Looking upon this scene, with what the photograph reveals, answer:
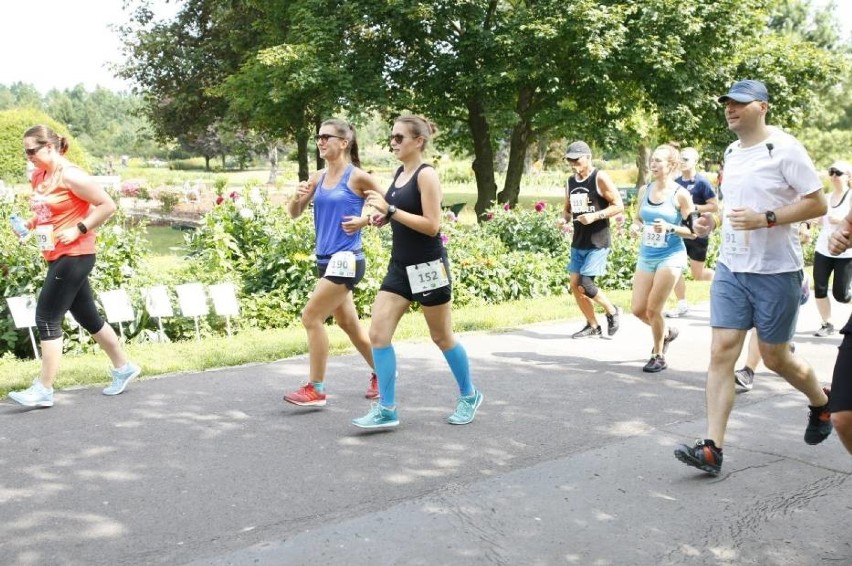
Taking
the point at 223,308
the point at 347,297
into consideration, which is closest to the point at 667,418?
the point at 347,297

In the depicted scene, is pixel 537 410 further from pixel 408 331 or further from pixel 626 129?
pixel 626 129

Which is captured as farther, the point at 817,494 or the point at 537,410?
the point at 537,410

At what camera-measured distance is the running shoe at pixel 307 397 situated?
5.75 meters

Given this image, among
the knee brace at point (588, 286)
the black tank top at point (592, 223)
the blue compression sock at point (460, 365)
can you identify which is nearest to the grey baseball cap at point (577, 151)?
the black tank top at point (592, 223)

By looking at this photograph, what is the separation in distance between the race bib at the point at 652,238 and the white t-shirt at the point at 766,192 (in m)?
2.17

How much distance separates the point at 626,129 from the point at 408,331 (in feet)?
59.7

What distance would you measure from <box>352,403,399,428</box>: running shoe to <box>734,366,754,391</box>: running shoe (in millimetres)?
2731

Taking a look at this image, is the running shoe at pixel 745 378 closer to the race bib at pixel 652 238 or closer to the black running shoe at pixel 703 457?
the race bib at pixel 652 238

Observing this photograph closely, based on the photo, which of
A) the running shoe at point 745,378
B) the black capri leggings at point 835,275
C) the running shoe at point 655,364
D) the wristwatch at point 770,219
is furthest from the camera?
the black capri leggings at point 835,275

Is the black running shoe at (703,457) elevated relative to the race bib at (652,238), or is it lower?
lower

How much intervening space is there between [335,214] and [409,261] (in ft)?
2.17

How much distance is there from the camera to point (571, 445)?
503cm

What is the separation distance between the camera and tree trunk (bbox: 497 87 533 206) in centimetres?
2322

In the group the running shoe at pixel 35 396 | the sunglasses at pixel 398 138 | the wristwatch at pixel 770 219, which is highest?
the sunglasses at pixel 398 138
